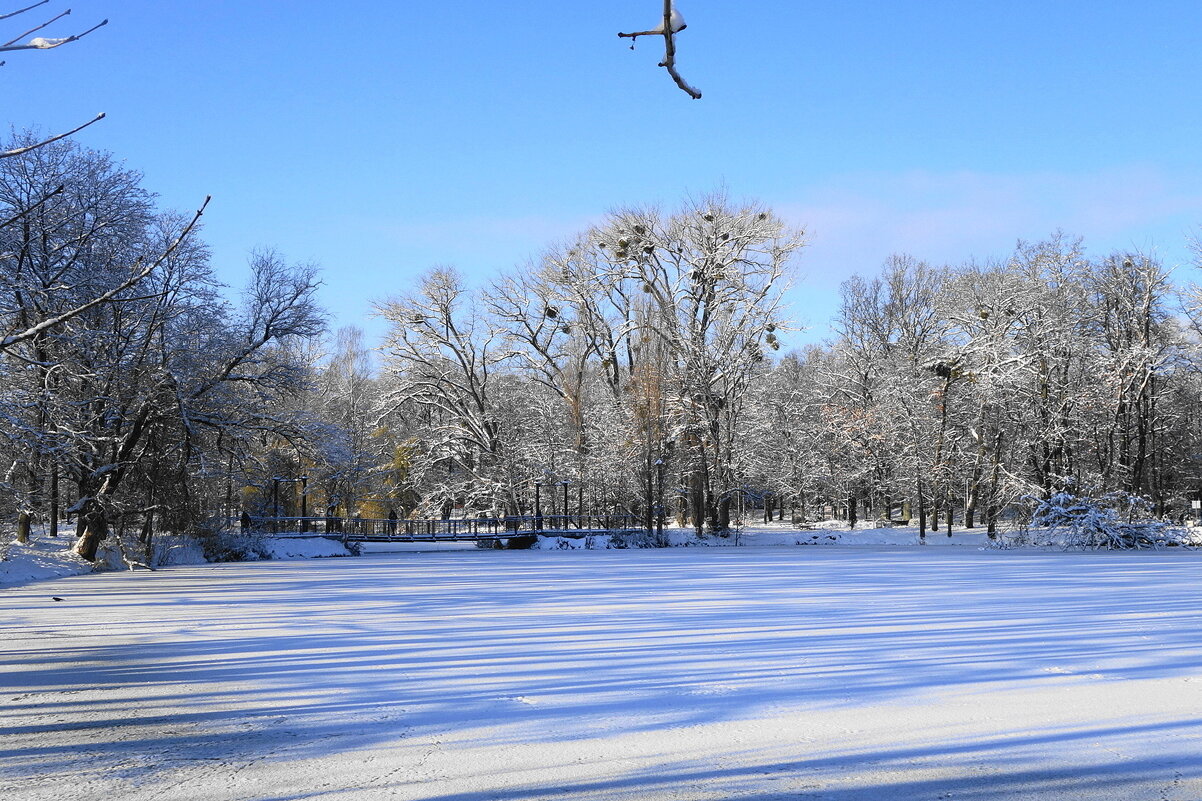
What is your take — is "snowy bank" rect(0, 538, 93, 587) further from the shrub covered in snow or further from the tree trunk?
the shrub covered in snow

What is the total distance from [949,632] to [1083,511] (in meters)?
18.5

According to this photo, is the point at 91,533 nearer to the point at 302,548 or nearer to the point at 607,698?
the point at 302,548

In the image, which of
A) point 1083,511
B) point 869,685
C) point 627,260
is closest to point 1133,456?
point 1083,511

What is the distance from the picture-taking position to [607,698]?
5996 mm

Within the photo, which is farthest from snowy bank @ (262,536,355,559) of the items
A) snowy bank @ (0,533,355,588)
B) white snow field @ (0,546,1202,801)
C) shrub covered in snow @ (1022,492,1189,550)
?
shrub covered in snow @ (1022,492,1189,550)

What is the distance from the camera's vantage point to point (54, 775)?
4.50 m

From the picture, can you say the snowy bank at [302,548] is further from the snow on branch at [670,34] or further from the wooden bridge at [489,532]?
the snow on branch at [670,34]

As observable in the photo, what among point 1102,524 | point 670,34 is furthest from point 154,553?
point 1102,524

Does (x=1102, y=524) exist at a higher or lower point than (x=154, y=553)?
higher

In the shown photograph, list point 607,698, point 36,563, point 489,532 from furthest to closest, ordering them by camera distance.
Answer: point 489,532, point 36,563, point 607,698

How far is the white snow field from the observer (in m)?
4.34

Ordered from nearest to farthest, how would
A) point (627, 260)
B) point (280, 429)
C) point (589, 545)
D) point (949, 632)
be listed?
point (949, 632) < point (280, 429) < point (589, 545) < point (627, 260)

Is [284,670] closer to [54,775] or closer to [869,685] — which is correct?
[54,775]

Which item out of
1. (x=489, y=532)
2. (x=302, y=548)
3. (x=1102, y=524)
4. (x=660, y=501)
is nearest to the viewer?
(x=1102, y=524)
